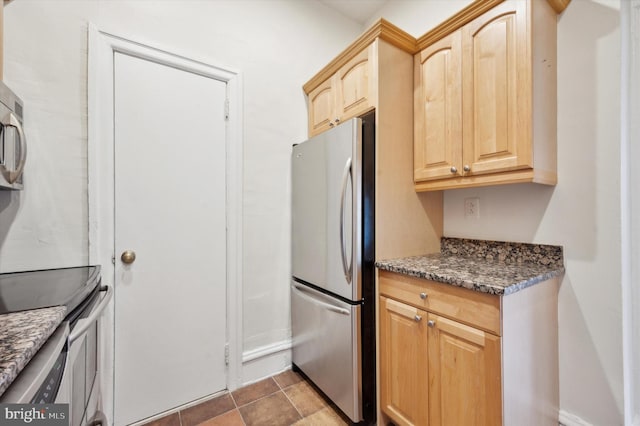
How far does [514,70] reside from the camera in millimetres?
1252

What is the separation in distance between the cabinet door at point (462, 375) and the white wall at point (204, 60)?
1.17m

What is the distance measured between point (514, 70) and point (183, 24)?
74.5 inches

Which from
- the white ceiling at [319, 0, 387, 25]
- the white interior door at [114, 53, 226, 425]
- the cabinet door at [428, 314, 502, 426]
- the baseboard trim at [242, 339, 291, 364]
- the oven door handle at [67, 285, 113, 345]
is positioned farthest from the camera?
the white ceiling at [319, 0, 387, 25]

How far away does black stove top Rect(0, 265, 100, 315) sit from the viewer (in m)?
0.81

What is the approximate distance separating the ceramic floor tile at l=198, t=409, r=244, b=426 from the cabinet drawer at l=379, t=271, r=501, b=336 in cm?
113

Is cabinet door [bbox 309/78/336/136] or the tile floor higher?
cabinet door [bbox 309/78/336/136]

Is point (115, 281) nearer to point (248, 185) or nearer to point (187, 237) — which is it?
Result: point (187, 237)

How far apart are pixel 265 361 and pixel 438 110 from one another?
6.69ft

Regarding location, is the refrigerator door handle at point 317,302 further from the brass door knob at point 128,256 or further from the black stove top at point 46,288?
the black stove top at point 46,288

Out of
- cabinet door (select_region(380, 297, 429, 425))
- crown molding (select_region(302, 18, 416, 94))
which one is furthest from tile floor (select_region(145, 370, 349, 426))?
crown molding (select_region(302, 18, 416, 94))

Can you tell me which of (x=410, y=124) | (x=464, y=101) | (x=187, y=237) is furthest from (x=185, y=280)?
(x=464, y=101)

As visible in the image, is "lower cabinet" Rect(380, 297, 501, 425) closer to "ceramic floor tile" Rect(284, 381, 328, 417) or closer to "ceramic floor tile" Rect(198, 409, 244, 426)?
"ceramic floor tile" Rect(284, 381, 328, 417)

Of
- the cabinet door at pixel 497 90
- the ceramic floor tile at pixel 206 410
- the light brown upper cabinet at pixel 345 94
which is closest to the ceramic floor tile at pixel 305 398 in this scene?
the ceramic floor tile at pixel 206 410

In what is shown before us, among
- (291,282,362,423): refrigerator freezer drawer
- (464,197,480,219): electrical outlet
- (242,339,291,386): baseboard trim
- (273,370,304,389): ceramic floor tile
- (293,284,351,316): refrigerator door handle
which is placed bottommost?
(273,370,304,389): ceramic floor tile
